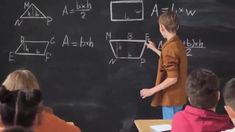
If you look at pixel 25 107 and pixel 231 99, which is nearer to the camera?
pixel 25 107

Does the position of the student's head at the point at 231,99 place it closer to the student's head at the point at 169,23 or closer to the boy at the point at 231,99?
the boy at the point at 231,99

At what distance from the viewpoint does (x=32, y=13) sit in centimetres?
487

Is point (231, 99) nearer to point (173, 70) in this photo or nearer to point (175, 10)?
point (173, 70)

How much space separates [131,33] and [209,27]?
741 mm

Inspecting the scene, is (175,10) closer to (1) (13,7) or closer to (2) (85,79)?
(2) (85,79)

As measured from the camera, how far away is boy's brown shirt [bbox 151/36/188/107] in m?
4.08

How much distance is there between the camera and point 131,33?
4.64 metres

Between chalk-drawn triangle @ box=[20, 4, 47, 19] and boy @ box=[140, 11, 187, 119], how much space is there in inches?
52.0

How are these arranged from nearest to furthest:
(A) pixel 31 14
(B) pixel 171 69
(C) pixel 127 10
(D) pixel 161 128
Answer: (D) pixel 161 128, (B) pixel 171 69, (C) pixel 127 10, (A) pixel 31 14

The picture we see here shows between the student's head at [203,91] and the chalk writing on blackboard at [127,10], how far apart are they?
176cm

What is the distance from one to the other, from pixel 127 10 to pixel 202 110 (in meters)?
2.02

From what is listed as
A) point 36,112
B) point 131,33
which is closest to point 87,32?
point 131,33

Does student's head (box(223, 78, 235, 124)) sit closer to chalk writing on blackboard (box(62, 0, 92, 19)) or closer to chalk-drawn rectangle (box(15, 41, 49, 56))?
chalk writing on blackboard (box(62, 0, 92, 19))

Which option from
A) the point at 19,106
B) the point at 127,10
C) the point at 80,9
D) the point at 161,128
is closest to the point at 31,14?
the point at 80,9
